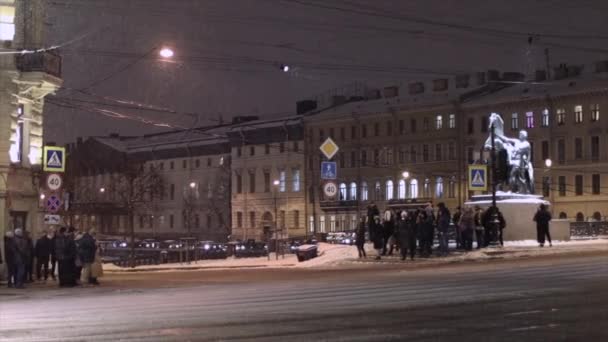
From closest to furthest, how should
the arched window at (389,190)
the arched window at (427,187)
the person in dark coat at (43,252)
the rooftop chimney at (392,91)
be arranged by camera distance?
the person in dark coat at (43,252)
the arched window at (427,187)
the arched window at (389,190)
the rooftop chimney at (392,91)

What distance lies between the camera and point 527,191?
48.8m

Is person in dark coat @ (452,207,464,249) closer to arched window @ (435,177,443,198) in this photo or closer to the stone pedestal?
the stone pedestal

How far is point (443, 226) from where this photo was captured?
40.3 meters

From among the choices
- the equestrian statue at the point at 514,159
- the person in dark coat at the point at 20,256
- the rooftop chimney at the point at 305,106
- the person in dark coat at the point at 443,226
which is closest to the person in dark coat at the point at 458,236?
the person in dark coat at the point at 443,226

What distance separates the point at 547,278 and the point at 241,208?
9479 cm

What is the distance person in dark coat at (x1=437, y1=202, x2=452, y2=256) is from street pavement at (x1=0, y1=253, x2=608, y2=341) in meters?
8.00

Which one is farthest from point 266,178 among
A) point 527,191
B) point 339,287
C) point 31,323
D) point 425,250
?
point 31,323

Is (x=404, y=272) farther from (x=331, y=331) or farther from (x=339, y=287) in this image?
(x=331, y=331)

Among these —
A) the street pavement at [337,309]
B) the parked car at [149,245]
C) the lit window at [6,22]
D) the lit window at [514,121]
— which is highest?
the lit window at [514,121]

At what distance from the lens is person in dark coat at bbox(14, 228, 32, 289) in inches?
1235

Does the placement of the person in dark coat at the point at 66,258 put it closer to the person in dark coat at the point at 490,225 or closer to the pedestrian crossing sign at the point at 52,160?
the pedestrian crossing sign at the point at 52,160

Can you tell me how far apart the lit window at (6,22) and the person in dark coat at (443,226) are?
1684 centimetres

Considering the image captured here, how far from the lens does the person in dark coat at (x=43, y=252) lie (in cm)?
3359

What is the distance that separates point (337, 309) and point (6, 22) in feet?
68.8
